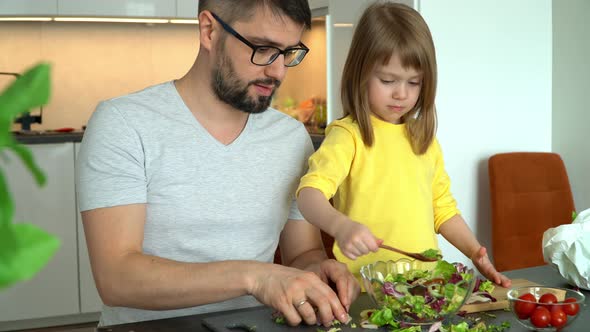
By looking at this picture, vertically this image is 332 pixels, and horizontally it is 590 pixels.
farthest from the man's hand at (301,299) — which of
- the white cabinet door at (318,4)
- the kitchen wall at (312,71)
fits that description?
the kitchen wall at (312,71)

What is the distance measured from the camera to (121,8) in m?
4.54

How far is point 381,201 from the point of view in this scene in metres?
1.75

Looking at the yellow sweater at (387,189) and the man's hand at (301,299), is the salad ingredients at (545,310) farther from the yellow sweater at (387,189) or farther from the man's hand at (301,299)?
the yellow sweater at (387,189)

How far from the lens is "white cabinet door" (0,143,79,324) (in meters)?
3.74

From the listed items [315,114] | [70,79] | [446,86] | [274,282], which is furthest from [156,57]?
[274,282]

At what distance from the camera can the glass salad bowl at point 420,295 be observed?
114 cm

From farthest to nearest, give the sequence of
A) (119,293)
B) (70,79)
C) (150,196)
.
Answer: (70,79) < (150,196) < (119,293)

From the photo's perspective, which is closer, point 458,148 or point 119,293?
point 119,293

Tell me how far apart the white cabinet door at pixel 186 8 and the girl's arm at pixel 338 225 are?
130 inches

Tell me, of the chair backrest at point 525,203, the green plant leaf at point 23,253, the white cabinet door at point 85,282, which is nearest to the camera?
the green plant leaf at point 23,253

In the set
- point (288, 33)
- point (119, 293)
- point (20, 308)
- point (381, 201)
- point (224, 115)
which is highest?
point (288, 33)

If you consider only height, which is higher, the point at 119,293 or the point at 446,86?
the point at 446,86

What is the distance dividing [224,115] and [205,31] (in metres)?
0.18

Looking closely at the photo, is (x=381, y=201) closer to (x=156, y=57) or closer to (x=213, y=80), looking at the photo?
(x=213, y=80)
